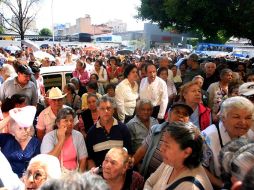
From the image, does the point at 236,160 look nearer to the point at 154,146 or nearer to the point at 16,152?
the point at 154,146

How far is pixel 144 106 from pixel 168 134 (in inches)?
74.4

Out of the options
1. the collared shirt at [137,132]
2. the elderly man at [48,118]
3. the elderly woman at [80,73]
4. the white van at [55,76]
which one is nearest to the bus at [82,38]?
the elderly woman at [80,73]

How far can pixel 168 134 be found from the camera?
2.89 meters

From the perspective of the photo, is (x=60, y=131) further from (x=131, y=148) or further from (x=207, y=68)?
(x=207, y=68)

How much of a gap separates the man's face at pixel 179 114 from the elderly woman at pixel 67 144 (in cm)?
121

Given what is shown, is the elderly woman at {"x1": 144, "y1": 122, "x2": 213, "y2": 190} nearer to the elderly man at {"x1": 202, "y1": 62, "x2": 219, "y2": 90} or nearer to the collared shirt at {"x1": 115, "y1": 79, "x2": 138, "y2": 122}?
the collared shirt at {"x1": 115, "y1": 79, "x2": 138, "y2": 122}

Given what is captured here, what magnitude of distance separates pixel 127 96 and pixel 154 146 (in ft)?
8.13

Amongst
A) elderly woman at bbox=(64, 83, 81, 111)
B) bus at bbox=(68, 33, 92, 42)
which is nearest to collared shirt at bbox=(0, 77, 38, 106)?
elderly woman at bbox=(64, 83, 81, 111)

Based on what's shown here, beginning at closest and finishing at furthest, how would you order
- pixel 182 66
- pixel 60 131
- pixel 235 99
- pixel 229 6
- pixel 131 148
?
1. pixel 235 99
2. pixel 60 131
3. pixel 131 148
4. pixel 182 66
5. pixel 229 6

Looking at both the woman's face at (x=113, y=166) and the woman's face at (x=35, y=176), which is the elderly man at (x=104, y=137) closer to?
the woman's face at (x=113, y=166)

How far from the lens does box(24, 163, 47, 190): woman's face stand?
280cm

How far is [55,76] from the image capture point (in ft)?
30.2

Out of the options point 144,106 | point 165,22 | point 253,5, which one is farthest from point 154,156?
point 165,22

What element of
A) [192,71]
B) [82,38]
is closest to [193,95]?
[192,71]
